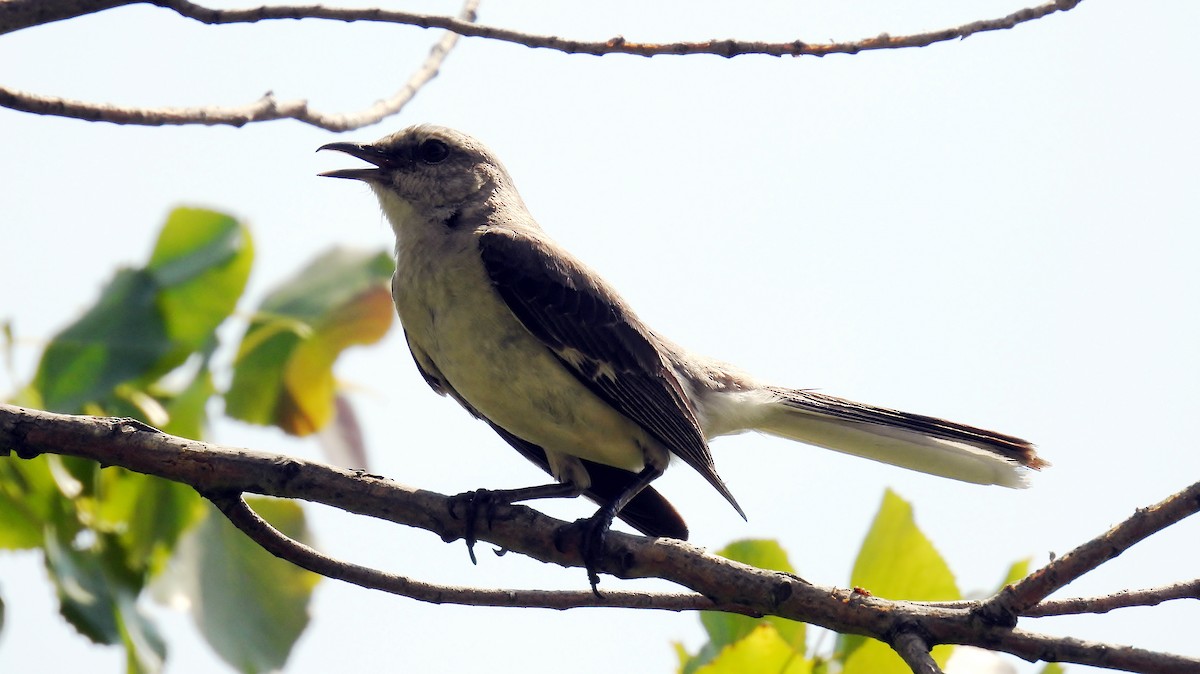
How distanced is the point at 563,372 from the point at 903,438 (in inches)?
61.7

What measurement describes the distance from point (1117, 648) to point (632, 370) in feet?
8.15

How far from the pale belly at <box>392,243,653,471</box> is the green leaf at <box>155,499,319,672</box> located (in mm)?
822

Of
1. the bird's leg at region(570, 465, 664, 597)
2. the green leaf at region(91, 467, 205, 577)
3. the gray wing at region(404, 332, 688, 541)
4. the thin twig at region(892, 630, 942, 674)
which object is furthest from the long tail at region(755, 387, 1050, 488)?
the green leaf at region(91, 467, 205, 577)

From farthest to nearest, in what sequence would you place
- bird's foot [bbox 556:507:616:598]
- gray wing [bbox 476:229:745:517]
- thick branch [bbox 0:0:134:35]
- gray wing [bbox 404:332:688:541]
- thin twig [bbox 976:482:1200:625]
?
gray wing [bbox 404:332:688:541] < gray wing [bbox 476:229:745:517] < bird's foot [bbox 556:507:616:598] < thick branch [bbox 0:0:134:35] < thin twig [bbox 976:482:1200:625]

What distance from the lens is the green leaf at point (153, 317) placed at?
409cm

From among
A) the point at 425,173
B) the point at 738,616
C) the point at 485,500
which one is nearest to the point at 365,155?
the point at 425,173

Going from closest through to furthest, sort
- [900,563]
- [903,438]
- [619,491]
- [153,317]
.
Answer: [900,563] → [153,317] → [619,491] → [903,438]

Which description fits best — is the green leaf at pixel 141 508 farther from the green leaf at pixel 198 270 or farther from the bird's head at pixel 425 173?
the bird's head at pixel 425 173

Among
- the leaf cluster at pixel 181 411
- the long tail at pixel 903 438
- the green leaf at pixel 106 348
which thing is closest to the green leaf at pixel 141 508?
the leaf cluster at pixel 181 411

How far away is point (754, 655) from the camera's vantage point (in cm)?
309

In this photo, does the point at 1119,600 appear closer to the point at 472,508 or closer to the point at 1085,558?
the point at 1085,558

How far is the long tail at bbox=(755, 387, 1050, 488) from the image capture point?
463cm

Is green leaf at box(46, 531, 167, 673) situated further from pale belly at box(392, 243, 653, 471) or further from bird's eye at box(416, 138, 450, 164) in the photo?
bird's eye at box(416, 138, 450, 164)

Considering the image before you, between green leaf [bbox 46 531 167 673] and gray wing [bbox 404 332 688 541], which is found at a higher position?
gray wing [bbox 404 332 688 541]
